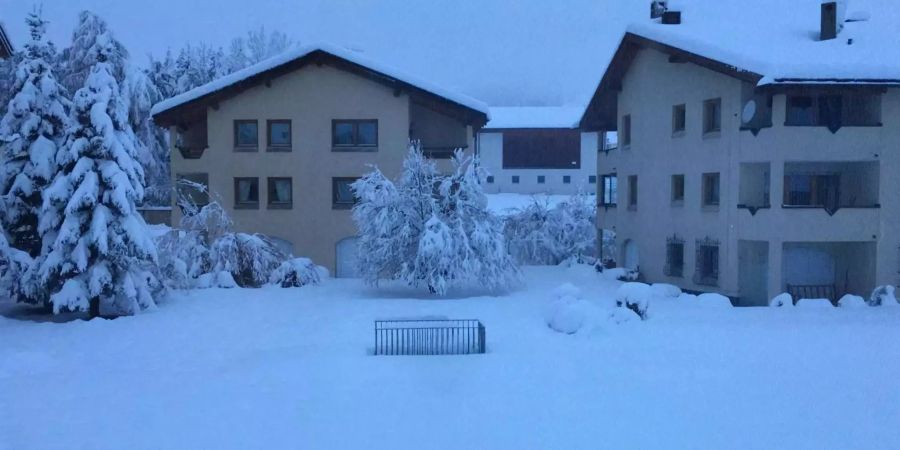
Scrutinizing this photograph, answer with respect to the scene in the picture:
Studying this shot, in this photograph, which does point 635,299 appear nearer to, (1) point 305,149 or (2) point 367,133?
(2) point 367,133

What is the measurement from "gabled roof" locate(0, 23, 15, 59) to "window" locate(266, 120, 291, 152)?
33.7 feet

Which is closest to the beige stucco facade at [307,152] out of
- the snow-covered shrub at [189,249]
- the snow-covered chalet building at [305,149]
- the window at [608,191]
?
the snow-covered chalet building at [305,149]

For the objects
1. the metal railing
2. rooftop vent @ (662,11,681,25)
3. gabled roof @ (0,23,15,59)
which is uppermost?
rooftop vent @ (662,11,681,25)

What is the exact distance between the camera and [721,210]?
2753 centimetres

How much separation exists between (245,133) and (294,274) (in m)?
7.99

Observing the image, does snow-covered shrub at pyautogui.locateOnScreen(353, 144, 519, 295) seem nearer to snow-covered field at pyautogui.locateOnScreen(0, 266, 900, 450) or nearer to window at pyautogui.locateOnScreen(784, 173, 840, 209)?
snow-covered field at pyautogui.locateOnScreen(0, 266, 900, 450)

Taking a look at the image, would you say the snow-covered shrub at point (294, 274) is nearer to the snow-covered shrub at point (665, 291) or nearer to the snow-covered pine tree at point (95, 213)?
the snow-covered pine tree at point (95, 213)

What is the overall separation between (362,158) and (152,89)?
73.3 ft

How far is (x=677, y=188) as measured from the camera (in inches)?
1225

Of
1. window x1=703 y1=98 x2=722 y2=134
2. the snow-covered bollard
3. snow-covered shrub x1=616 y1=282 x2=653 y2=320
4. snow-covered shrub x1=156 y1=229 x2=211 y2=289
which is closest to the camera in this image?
the snow-covered bollard

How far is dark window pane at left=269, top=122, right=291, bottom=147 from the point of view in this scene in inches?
1329

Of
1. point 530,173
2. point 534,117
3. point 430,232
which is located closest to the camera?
point 430,232

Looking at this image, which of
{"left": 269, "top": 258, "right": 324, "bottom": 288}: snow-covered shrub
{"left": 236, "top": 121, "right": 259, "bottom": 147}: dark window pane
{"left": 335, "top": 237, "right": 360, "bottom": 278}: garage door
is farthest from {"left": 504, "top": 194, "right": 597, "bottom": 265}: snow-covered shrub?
{"left": 236, "top": 121, "right": 259, "bottom": 147}: dark window pane

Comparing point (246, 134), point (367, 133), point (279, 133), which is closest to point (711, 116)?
point (367, 133)
